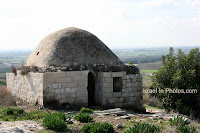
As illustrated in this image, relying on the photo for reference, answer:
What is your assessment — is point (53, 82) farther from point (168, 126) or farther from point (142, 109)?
point (168, 126)

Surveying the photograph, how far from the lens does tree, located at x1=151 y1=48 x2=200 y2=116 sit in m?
10.9

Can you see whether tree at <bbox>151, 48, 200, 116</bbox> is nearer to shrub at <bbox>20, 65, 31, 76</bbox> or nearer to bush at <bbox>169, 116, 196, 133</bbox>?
bush at <bbox>169, 116, 196, 133</bbox>

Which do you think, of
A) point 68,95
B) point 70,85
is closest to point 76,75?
point 70,85

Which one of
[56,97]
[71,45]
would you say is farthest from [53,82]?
[71,45]

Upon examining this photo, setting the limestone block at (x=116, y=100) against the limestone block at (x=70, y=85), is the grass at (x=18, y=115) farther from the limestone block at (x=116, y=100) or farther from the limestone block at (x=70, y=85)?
the limestone block at (x=116, y=100)

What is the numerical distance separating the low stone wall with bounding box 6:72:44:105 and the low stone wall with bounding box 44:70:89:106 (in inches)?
13.3

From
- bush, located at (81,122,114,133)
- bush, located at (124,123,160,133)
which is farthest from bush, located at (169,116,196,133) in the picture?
bush, located at (81,122,114,133)

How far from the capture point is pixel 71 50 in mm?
12164

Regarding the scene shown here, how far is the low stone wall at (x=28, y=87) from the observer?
1079cm

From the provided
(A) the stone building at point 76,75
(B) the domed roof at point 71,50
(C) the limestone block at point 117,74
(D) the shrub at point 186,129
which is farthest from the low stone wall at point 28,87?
(D) the shrub at point 186,129

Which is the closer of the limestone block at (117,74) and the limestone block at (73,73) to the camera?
the limestone block at (73,73)

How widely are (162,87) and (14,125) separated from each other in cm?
730

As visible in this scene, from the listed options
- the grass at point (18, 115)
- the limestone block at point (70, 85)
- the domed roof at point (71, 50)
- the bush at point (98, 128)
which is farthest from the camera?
the domed roof at point (71, 50)

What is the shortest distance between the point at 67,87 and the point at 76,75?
66 centimetres
